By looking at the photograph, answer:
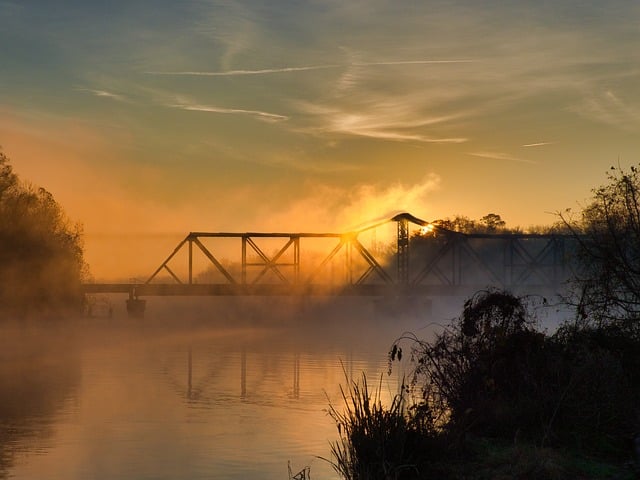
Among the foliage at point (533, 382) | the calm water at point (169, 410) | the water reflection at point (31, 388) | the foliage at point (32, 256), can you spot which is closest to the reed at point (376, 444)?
the calm water at point (169, 410)

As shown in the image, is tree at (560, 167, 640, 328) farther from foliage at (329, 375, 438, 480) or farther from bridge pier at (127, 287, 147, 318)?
bridge pier at (127, 287, 147, 318)

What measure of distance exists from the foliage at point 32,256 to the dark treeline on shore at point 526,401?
193 ft

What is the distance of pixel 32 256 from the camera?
81312mm

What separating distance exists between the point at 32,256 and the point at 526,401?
64.7 metres

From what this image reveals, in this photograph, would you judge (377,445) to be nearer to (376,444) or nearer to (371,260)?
(376,444)

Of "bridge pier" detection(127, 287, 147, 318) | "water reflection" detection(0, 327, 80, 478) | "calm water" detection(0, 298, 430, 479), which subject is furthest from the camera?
"bridge pier" detection(127, 287, 147, 318)

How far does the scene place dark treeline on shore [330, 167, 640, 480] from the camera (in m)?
19.7

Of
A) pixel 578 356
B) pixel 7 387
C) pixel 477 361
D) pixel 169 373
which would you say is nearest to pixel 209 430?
pixel 477 361

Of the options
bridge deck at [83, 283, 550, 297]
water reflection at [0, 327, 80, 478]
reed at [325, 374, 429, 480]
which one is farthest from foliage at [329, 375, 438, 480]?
bridge deck at [83, 283, 550, 297]

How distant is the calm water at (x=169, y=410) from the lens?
26469mm

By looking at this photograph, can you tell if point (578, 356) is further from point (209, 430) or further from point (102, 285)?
point (102, 285)

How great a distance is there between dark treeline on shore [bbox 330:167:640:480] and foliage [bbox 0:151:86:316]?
58.8 meters

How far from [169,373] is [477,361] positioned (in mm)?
35899

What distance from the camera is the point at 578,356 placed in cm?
2464
